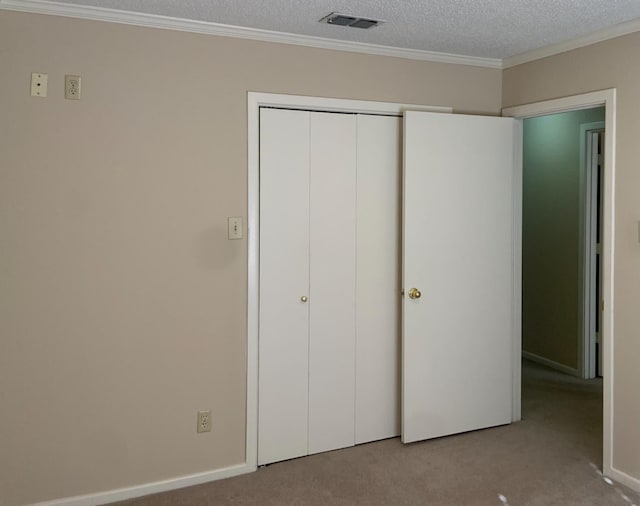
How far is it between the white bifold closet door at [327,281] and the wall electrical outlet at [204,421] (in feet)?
0.98

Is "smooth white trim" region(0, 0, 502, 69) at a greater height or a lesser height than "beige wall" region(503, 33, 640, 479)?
greater

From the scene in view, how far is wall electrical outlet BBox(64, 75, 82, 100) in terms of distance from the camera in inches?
112

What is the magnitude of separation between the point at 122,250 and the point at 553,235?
379 centimetres

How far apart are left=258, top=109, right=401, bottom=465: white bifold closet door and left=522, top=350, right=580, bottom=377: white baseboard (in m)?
2.13

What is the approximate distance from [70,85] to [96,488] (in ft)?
6.37

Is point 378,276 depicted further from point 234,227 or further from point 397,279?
point 234,227

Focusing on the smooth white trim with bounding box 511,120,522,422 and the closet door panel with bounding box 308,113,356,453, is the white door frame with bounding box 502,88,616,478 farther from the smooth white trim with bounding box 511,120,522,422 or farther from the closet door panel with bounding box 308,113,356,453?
the closet door panel with bounding box 308,113,356,453

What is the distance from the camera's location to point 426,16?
2.93 metres

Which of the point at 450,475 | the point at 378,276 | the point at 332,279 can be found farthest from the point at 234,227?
the point at 450,475

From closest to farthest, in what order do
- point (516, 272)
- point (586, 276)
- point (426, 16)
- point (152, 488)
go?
point (426, 16) → point (152, 488) → point (516, 272) → point (586, 276)

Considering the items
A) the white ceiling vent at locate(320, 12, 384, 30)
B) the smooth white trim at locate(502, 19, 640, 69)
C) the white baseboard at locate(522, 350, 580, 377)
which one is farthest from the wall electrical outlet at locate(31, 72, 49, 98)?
the white baseboard at locate(522, 350, 580, 377)

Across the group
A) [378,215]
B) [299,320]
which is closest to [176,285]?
[299,320]

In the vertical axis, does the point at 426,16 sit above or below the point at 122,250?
above

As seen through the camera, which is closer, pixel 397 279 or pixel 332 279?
pixel 332 279
